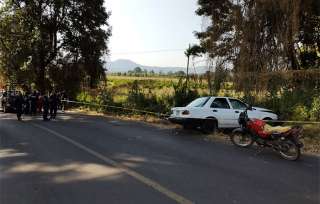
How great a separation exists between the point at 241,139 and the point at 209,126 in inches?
170

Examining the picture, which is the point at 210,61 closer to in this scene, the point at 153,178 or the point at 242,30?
the point at 242,30

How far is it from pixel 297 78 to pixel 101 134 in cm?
A: 1004

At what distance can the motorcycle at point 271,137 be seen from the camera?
1225cm

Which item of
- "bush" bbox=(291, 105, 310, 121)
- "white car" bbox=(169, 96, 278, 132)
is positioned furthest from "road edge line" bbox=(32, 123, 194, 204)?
"bush" bbox=(291, 105, 310, 121)

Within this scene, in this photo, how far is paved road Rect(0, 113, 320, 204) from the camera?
24.2 ft

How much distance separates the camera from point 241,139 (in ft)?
48.1

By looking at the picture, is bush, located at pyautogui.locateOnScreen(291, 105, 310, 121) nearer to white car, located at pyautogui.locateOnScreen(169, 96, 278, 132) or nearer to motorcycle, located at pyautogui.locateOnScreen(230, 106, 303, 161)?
white car, located at pyautogui.locateOnScreen(169, 96, 278, 132)

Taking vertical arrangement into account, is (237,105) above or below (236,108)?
above

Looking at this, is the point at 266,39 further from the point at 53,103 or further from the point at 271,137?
the point at 271,137

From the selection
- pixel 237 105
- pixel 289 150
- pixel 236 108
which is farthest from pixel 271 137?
pixel 237 105

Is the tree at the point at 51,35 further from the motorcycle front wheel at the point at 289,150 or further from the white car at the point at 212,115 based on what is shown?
the motorcycle front wheel at the point at 289,150

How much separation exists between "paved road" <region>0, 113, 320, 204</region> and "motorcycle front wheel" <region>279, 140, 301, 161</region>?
337 mm

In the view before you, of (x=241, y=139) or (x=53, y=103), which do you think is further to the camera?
(x=53, y=103)

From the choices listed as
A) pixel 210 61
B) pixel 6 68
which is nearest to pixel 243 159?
pixel 210 61
